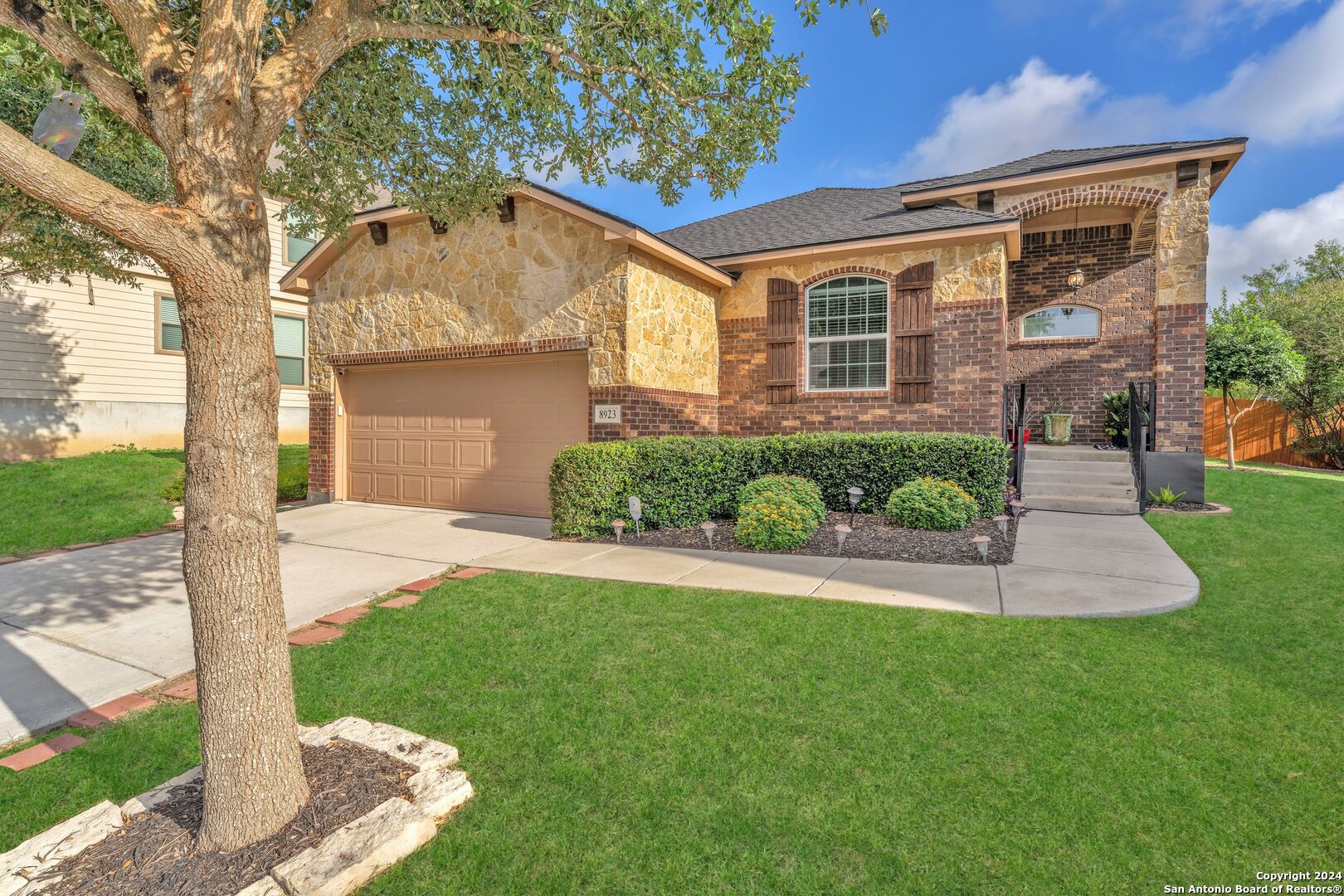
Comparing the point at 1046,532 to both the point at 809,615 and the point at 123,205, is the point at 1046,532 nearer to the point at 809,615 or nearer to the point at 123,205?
the point at 809,615

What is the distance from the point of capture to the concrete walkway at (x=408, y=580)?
3996 millimetres

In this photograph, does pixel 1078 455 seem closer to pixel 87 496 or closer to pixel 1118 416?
pixel 1118 416

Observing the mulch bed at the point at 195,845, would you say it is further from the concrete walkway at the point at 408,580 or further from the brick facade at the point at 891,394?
the brick facade at the point at 891,394

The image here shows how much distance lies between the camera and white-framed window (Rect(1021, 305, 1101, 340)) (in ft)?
38.7

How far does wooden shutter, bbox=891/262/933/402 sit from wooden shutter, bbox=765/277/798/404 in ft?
5.04

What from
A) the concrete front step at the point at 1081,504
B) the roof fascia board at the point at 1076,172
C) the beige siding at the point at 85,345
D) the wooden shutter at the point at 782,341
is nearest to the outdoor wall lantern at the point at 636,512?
the wooden shutter at the point at 782,341

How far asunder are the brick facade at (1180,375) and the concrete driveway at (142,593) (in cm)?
984

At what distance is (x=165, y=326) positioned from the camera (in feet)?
45.3

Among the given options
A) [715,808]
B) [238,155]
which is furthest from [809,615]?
[238,155]

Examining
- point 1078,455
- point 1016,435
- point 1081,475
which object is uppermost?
point 1016,435

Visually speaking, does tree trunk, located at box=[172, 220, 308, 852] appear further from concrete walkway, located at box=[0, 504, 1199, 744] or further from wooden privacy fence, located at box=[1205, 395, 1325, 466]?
wooden privacy fence, located at box=[1205, 395, 1325, 466]

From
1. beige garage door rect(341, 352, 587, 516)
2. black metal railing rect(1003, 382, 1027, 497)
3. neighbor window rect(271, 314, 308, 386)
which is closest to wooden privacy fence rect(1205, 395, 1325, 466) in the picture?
black metal railing rect(1003, 382, 1027, 497)

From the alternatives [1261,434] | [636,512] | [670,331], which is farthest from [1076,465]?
[1261,434]

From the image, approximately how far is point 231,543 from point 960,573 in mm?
5298
